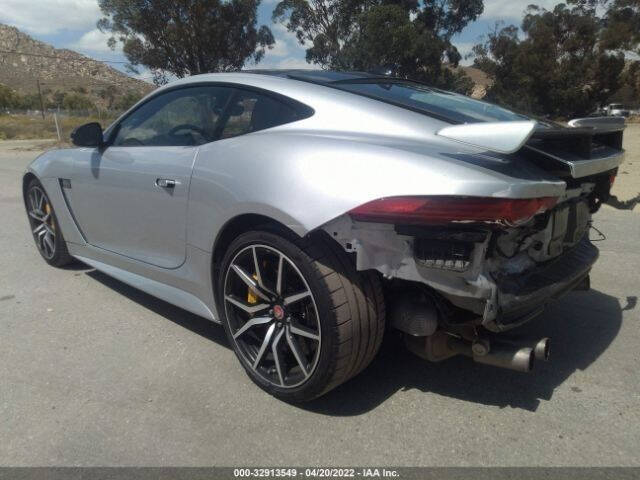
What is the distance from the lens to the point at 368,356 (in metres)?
2.52

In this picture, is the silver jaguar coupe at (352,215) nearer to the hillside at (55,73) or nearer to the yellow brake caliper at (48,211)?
the yellow brake caliper at (48,211)

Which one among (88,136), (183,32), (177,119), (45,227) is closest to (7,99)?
(183,32)

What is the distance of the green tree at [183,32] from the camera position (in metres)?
30.0

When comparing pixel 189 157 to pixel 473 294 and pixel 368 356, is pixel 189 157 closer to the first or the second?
pixel 368 356

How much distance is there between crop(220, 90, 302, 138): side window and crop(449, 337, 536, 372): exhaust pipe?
1392mm

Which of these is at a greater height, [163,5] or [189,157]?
[163,5]

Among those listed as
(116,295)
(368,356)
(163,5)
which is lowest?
(116,295)

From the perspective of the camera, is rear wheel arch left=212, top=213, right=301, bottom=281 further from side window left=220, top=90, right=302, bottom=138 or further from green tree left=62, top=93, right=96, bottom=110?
green tree left=62, top=93, right=96, bottom=110

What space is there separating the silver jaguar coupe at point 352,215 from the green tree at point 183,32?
30.1 meters

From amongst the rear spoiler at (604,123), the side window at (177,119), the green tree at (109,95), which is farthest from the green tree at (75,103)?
the rear spoiler at (604,123)

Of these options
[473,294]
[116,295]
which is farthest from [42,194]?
[473,294]

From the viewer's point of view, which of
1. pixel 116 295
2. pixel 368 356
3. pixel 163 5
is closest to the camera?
pixel 368 356

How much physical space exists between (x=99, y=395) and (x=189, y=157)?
132 cm

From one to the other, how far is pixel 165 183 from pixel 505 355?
1.98 meters
